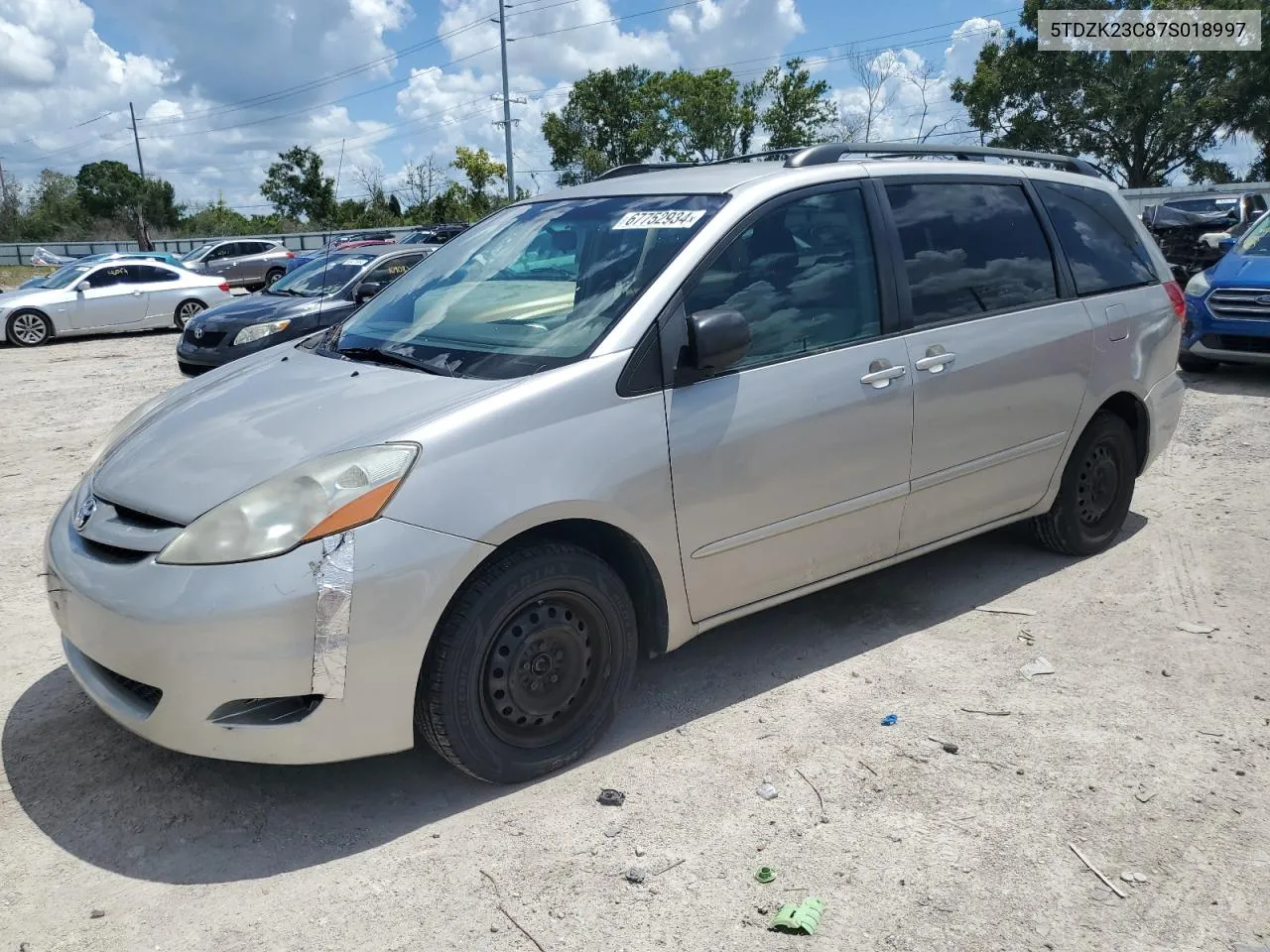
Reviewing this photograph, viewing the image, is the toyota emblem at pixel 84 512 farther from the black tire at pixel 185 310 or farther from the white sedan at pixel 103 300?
the black tire at pixel 185 310

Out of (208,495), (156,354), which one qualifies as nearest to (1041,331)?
(208,495)

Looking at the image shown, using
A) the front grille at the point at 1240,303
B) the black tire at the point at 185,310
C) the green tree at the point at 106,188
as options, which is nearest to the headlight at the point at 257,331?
the black tire at the point at 185,310

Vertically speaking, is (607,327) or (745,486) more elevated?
(607,327)

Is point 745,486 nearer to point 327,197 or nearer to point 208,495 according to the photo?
point 208,495

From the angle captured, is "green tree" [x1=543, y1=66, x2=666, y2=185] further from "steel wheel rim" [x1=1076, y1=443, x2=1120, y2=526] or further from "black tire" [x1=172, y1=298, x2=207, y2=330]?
"steel wheel rim" [x1=1076, y1=443, x2=1120, y2=526]

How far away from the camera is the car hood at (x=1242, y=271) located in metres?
9.29

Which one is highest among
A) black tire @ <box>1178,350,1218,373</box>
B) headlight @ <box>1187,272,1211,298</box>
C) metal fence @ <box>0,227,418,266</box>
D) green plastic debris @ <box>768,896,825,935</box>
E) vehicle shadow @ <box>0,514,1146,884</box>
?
metal fence @ <box>0,227,418,266</box>

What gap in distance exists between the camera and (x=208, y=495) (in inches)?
111

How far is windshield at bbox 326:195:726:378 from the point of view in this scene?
3332 millimetres

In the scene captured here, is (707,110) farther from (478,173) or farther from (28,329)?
(28,329)

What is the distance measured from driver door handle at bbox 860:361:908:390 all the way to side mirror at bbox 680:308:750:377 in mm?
678

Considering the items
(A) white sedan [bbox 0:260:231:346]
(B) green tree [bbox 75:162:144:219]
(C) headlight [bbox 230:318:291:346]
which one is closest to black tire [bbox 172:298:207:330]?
(A) white sedan [bbox 0:260:231:346]

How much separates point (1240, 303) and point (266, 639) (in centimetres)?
962

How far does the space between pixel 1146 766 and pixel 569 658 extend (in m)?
1.87
